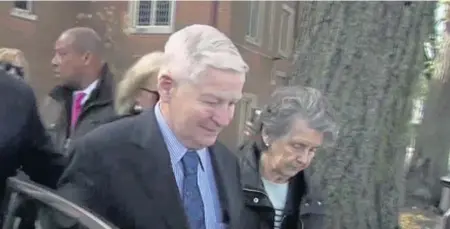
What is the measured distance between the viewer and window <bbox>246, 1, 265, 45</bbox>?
17844 millimetres

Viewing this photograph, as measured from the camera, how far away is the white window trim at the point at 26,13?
611 inches

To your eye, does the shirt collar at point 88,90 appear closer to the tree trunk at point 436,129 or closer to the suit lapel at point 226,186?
the suit lapel at point 226,186

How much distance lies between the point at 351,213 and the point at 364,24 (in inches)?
41.4

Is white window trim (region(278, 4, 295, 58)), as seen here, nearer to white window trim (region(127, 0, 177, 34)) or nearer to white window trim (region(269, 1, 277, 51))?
white window trim (region(269, 1, 277, 51))

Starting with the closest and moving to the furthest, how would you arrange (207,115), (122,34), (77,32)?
(207,115), (77,32), (122,34)

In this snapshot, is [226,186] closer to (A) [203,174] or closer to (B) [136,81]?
(A) [203,174]

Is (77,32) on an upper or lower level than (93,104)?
upper

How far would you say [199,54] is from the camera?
210cm

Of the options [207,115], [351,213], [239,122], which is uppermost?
[207,115]

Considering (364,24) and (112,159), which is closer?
(112,159)

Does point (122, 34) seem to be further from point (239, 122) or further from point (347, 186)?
point (347, 186)

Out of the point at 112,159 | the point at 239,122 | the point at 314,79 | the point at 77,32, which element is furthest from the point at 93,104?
the point at 239,122

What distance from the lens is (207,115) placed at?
208 cm

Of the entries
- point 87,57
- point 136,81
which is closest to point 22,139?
point 136,81
